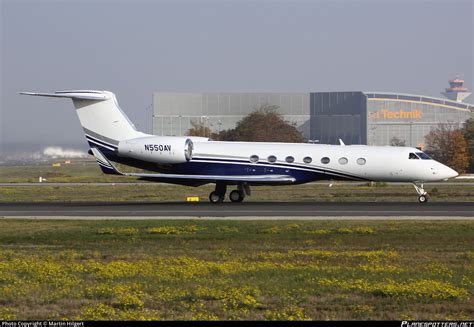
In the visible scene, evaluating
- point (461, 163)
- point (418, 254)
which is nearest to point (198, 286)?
point (418, 254)

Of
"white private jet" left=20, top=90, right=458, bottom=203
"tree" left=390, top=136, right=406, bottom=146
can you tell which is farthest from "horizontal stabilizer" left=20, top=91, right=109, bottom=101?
Answer: "tree" left=390, top=136, right=406, bottom=146

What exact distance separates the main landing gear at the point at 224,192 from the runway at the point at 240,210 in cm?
50

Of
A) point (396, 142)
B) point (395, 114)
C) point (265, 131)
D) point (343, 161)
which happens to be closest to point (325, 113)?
point (395, 114)

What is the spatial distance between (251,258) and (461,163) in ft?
202

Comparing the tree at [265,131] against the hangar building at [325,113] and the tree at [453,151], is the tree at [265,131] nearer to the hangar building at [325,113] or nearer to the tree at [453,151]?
the tree at [453,151]

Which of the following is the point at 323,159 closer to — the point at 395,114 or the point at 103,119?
the point at 103,119

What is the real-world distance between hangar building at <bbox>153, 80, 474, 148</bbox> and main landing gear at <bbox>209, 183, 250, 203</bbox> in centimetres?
7355

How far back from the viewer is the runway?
2883cm

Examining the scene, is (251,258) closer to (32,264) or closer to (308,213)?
(32,264)

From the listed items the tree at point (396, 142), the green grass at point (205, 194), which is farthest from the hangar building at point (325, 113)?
the green grass at point (205, 194)

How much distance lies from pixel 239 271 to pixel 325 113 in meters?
97.1

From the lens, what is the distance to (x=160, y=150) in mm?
35062

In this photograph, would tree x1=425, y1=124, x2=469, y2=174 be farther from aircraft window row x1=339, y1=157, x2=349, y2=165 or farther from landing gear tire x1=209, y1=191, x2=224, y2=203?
landing gear tire x1=209, y1=191, x2=224, y2=203

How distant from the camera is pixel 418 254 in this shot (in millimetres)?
18531
